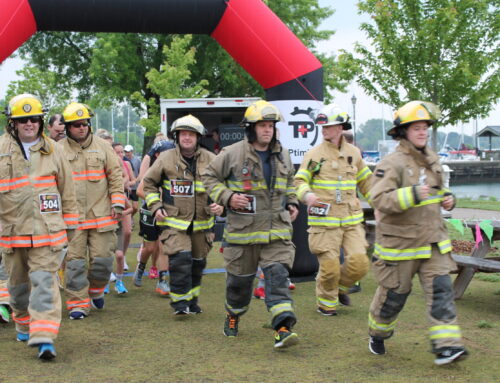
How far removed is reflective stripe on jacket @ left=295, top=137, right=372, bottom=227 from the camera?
7461 mm

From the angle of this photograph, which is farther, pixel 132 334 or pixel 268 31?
pixel 268 31

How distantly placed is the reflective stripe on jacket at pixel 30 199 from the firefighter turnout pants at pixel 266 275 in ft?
4.87

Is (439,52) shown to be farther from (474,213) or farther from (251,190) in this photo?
(251,190)

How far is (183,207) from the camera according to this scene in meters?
7.48

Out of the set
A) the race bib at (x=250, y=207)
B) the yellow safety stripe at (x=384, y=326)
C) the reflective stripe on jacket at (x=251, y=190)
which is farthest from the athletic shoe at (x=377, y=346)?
the race bib at (x=250, y=207)

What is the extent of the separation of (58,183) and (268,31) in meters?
3.74

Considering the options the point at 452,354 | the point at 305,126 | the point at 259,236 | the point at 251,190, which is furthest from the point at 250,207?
the point at 305,126

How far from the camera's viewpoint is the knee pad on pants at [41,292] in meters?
5.75

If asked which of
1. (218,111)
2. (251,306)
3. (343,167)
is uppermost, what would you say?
(218,111)

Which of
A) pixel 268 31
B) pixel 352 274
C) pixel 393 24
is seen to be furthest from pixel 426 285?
pixel 393 24

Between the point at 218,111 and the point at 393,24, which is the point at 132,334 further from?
the point at 393,24

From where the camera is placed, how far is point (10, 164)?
19.6 feet

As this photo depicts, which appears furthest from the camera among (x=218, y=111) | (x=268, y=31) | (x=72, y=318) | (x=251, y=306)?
(x=218, y=111)

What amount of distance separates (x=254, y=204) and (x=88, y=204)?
2171mm
